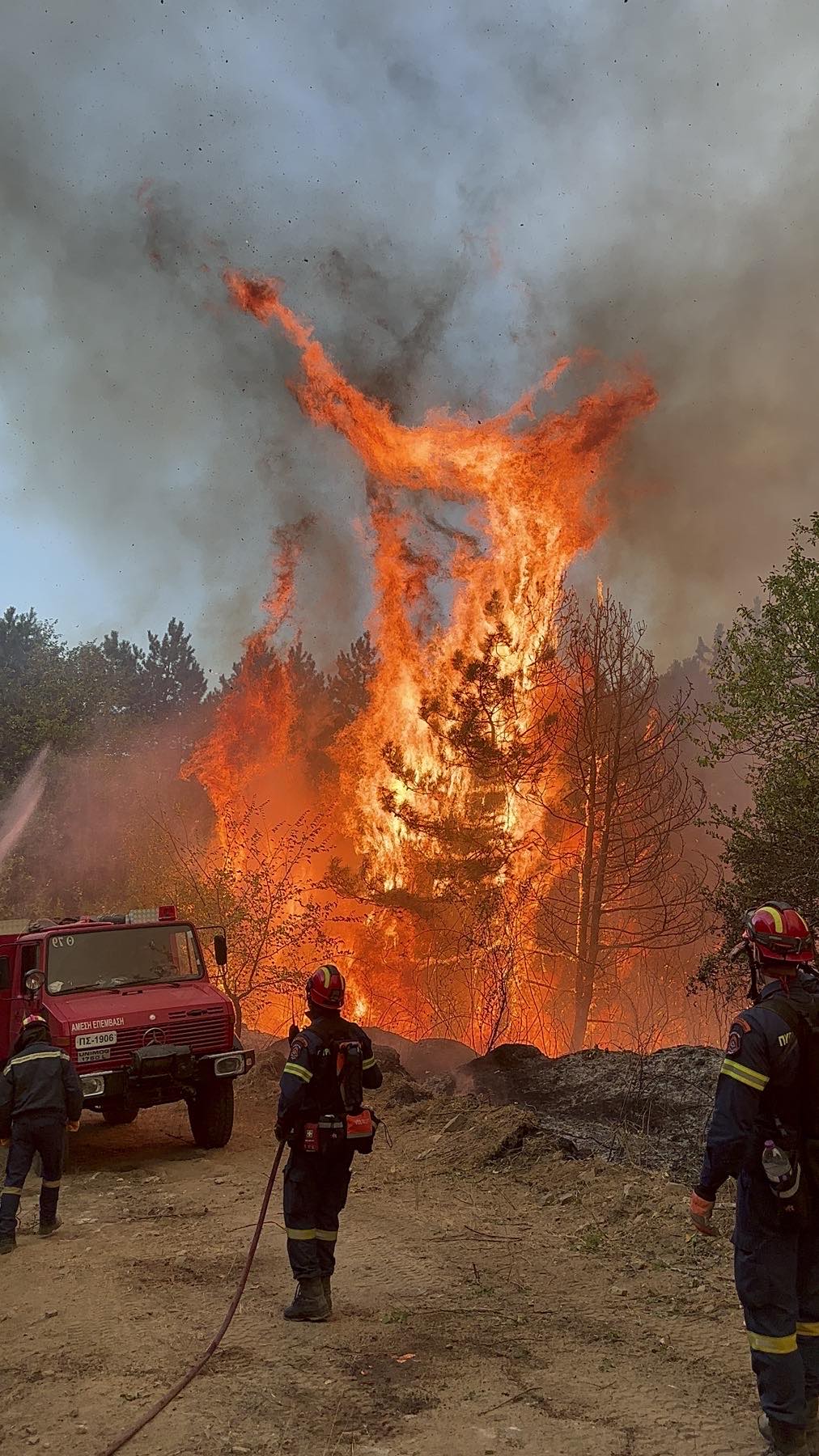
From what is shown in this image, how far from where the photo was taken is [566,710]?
23156 mm

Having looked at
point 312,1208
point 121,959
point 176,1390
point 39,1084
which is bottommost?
point 176,1390

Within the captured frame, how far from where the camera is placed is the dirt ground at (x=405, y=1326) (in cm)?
455

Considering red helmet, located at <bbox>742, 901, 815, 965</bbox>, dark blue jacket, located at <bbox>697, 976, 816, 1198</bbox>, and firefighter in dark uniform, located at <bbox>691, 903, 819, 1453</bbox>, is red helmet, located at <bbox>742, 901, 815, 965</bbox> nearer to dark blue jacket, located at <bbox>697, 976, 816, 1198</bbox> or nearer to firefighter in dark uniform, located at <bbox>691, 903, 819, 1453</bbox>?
firefighter in dark uniform, located at <bbox>691, 903, 819, 1453</bbox>

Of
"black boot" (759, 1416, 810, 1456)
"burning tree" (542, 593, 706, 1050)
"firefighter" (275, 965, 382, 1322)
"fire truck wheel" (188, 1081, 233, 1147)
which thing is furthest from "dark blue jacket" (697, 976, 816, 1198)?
"burning tree" (542, 593, 706, 1050)

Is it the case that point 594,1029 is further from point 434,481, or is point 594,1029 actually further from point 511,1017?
point 434,481

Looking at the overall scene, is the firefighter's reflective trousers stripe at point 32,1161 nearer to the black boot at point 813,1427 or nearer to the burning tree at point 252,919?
the black boot at point 813,1427

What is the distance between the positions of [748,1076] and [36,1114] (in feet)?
19.5

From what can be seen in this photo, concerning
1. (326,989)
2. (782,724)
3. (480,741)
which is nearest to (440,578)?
(480,741)

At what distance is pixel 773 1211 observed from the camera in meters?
4.21

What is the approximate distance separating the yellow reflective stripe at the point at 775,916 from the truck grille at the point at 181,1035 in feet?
24.9

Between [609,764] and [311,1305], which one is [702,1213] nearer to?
[311,1305]

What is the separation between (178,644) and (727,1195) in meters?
52.4

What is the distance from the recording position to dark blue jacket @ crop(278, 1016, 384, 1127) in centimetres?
592

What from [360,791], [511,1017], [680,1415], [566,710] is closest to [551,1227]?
[680,1415]
